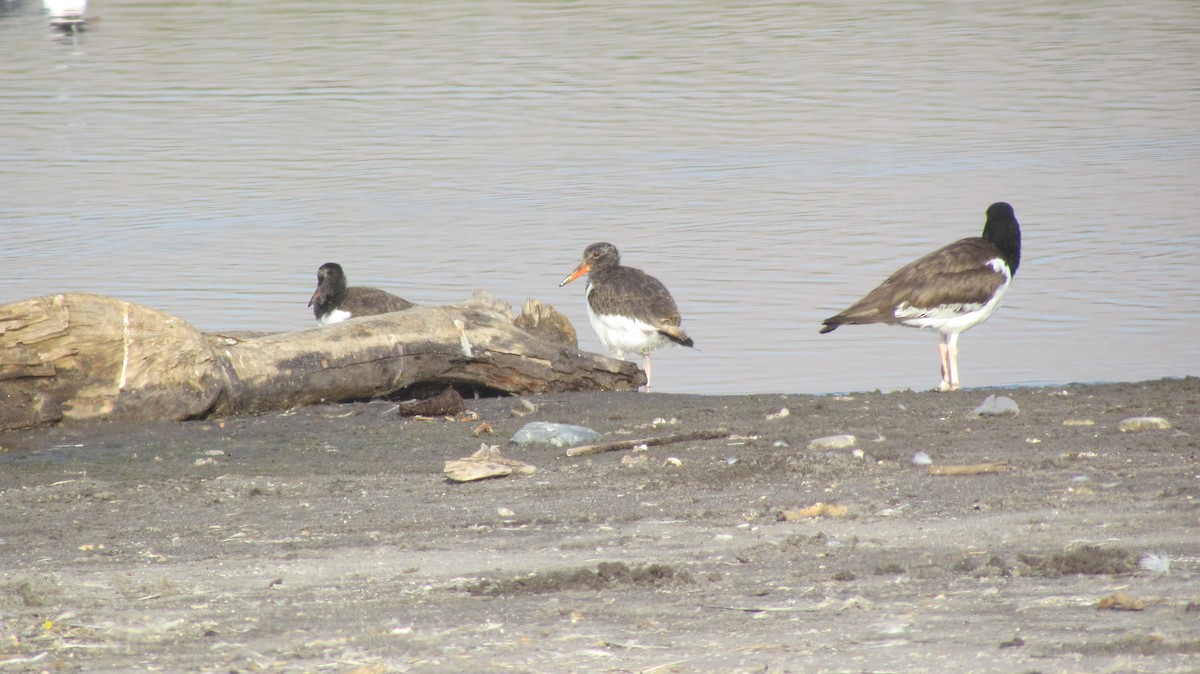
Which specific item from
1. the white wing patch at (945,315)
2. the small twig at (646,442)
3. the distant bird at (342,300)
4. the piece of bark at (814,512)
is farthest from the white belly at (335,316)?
the piece of bark at (814,512)

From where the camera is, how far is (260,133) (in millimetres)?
25094

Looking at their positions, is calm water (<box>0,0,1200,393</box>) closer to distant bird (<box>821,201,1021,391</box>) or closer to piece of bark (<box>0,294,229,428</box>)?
distant bird (<box>821,201,1021,391</box>)

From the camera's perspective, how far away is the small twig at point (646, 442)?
7.30m

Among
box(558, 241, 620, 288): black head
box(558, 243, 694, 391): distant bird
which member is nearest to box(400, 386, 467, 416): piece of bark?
box(558, 243, 694, 391): distant bird

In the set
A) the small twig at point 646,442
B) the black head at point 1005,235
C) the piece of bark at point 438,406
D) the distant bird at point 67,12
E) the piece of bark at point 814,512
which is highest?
the distant bird at point 67,12

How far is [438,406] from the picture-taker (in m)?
8.73

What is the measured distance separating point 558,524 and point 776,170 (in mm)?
15293

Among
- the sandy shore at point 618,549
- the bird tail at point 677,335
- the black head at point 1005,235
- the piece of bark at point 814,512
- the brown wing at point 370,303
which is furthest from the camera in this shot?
the brown wing at point 370,303

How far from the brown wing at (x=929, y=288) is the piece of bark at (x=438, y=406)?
2.83 m

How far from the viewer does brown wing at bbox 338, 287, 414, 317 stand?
11.7 metres

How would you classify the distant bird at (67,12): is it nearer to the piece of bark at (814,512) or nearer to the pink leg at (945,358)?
the pink leg at (945,358)

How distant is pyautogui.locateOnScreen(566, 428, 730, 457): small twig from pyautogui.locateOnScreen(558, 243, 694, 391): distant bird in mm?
2860

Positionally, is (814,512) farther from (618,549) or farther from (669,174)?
(669,174)

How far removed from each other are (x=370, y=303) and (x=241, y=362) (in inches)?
121
